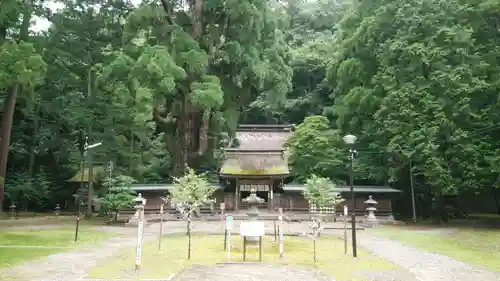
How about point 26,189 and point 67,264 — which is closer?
point 67,264

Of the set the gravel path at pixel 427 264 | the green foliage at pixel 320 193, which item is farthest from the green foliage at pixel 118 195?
the gravel path at pixel 427 264

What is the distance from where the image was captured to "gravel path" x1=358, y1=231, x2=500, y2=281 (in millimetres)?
8602

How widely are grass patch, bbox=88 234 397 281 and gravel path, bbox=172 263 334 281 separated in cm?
40

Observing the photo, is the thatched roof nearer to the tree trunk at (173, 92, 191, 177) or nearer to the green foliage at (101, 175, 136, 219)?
the tree trunk at (173, 92, 191, 177)

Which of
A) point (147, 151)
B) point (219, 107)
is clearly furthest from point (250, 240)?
point (147, 151)

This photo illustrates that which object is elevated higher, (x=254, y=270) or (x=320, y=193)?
(x=320, y=193)

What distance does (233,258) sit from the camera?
10750mm

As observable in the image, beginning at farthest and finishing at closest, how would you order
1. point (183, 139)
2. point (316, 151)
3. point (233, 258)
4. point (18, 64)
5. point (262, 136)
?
1. point (262, 136)
2. point (183, 139)
3. point (316, 151)
4. point (18, 64)
5. point (233, 258)

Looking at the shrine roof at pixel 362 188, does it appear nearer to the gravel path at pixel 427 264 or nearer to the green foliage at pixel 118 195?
the green foliage at pixel 118 195

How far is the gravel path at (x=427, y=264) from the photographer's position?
28.2ft

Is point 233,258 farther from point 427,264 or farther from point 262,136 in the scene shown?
point 262,136

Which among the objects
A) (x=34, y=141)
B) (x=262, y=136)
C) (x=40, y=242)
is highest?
(x=262, y=136)

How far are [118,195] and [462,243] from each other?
1518cm

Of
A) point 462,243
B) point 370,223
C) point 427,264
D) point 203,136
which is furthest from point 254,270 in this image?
point 203,136
